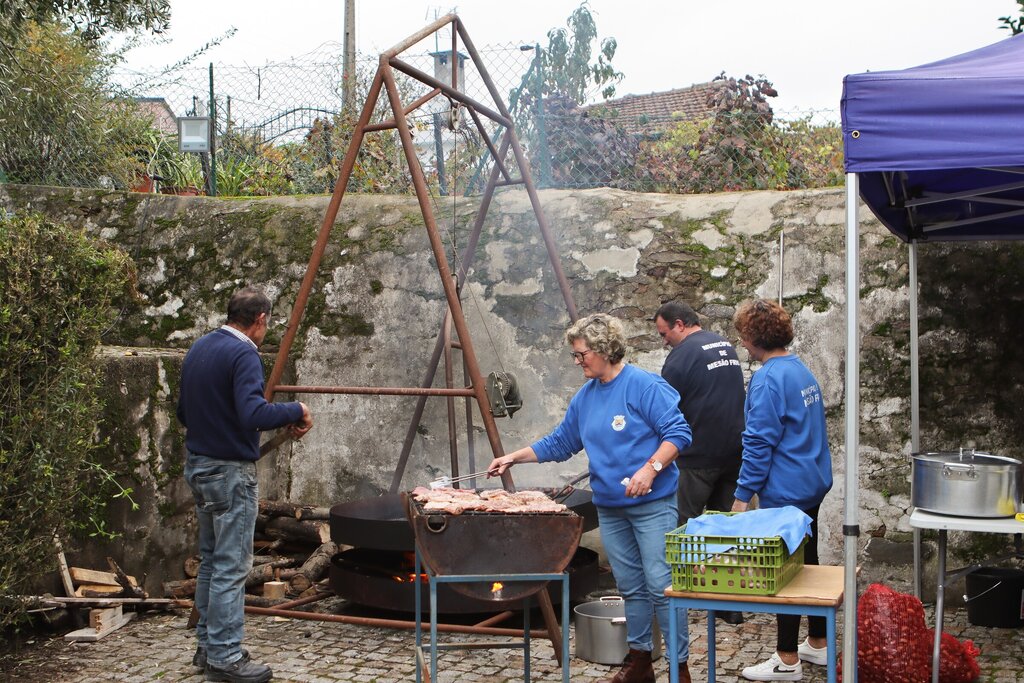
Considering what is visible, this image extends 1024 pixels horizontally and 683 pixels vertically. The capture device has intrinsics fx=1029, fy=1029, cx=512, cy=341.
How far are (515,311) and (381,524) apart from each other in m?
2.11

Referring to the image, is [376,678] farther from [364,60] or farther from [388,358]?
[364,60]

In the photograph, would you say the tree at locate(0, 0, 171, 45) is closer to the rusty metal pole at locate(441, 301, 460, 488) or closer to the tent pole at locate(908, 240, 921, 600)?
the rusty metal pole at locate(441, 301, 460, 488)

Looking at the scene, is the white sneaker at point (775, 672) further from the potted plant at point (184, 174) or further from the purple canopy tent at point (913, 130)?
the potted plant at point (184, 174)

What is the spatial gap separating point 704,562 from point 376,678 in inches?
81.6

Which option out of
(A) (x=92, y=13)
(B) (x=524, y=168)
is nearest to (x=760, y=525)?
(B) (x=524, y=168)

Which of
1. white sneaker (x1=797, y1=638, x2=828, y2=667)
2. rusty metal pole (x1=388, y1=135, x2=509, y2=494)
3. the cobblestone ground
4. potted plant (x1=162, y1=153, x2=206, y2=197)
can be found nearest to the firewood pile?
the cobblestone ground

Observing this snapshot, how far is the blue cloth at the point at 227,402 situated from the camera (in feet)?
16.2

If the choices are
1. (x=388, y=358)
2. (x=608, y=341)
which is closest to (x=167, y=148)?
(x=388, y=358)

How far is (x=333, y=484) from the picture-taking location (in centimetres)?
733

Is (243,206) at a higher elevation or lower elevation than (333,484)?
higher

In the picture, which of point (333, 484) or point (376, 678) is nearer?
point (376, 678)

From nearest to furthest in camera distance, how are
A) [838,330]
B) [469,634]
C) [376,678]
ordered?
1. [376,678]
2. [469,634]
3. [838,330]

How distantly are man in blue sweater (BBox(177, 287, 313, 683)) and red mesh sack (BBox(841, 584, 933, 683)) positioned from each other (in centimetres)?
280

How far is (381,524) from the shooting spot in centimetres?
555
